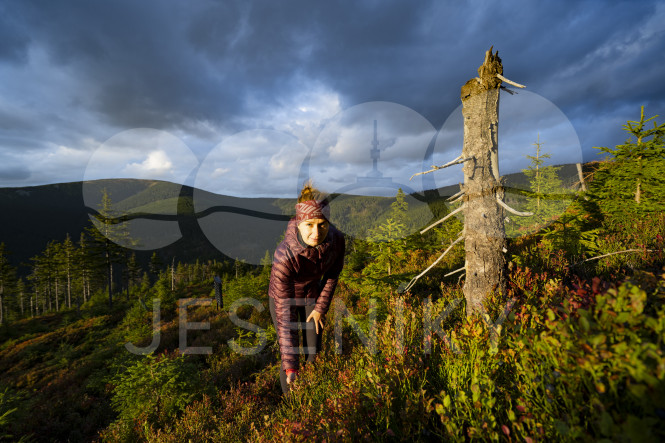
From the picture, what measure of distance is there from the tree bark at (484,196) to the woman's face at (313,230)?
7.47 feet

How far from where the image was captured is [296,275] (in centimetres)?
299

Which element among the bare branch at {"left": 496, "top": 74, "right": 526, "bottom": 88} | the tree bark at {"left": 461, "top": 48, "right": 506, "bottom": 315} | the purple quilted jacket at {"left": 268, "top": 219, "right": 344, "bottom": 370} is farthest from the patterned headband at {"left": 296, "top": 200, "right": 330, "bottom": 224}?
the bare branch at {"left": 496, "top": 74, "right": 526, "bottom": 88}

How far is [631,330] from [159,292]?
21295 mm

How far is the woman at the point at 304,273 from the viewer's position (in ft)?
8.92

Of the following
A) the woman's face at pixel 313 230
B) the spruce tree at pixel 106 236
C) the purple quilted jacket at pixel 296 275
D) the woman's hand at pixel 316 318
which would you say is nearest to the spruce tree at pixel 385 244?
the woman's hand at pixel 316 318

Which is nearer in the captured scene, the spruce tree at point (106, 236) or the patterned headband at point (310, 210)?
the patterned headband at point (310, 210)

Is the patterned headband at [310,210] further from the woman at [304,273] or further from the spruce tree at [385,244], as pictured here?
the spruce tree at [385,244]

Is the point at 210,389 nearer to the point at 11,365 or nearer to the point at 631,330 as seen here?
the point at 631,330

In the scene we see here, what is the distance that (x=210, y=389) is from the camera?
4.28 m

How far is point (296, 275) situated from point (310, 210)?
2.79ft

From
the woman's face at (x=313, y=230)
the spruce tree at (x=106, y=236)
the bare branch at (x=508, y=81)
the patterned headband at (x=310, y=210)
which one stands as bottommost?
the spruce tree at (x=106, y=236)

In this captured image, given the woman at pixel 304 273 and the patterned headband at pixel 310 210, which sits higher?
the patterned headband at pixel 310 210

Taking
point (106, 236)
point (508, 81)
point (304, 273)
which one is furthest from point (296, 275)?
point (106, 236)

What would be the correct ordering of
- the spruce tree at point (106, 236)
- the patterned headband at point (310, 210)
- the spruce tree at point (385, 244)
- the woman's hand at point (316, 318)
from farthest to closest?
the spruce tree at point (106, 236) < the spruce tree at point (385, 244) < the woman's hand at point (316, 318) < the patterned headband at point (310, 210)
